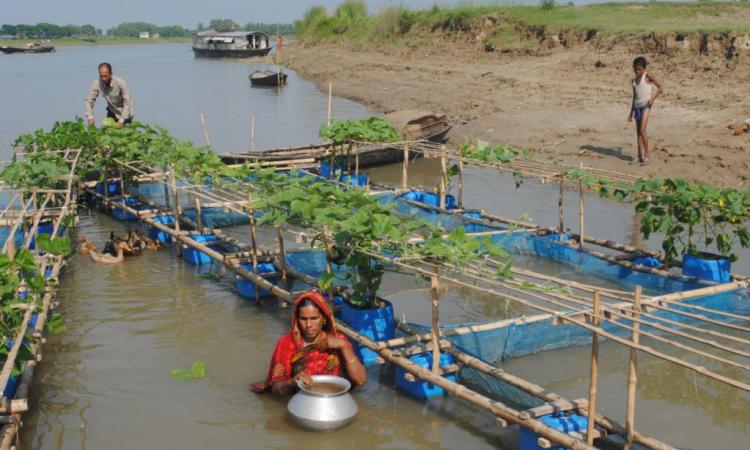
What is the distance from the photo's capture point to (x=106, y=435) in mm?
5285

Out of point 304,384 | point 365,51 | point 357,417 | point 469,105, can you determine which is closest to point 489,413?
point 357,417

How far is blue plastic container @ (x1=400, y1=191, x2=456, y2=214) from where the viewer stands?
1068 cm

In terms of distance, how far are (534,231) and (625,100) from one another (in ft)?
26.1

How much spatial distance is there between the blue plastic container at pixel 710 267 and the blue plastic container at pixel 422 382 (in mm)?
2722

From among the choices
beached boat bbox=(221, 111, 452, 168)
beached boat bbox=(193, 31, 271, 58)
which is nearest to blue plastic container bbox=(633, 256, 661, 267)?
beached boat bbox=(221, 111, 452, 168)

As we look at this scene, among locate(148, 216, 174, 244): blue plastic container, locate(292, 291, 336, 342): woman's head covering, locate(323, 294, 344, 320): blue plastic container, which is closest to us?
locate(292, 291, 336, 342): woman's head covering

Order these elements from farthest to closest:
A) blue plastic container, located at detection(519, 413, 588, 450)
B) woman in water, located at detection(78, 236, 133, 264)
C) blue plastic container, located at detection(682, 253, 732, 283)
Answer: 1. woman in water, located at detection(78, 236, 133, 264)
2. blue plastic container, located at detection(682, 253, 732, 283)
3. blue plastic container, located at detection(519, 413, 588, 450)

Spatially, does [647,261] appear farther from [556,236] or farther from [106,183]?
[106,183]

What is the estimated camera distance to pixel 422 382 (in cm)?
553

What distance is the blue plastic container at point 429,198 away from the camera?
10680 mm

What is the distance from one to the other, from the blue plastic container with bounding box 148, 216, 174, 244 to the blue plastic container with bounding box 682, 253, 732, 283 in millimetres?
5491

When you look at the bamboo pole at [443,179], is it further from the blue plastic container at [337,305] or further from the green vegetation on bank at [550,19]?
the green vegetation on bank at [550,19]

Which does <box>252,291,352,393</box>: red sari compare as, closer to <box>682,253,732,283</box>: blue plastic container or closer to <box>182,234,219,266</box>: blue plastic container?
<box>682,253,732,283</box>: blue plastic container

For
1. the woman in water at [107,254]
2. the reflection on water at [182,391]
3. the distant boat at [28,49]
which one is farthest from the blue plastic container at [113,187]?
the distant boat at [28,49]
